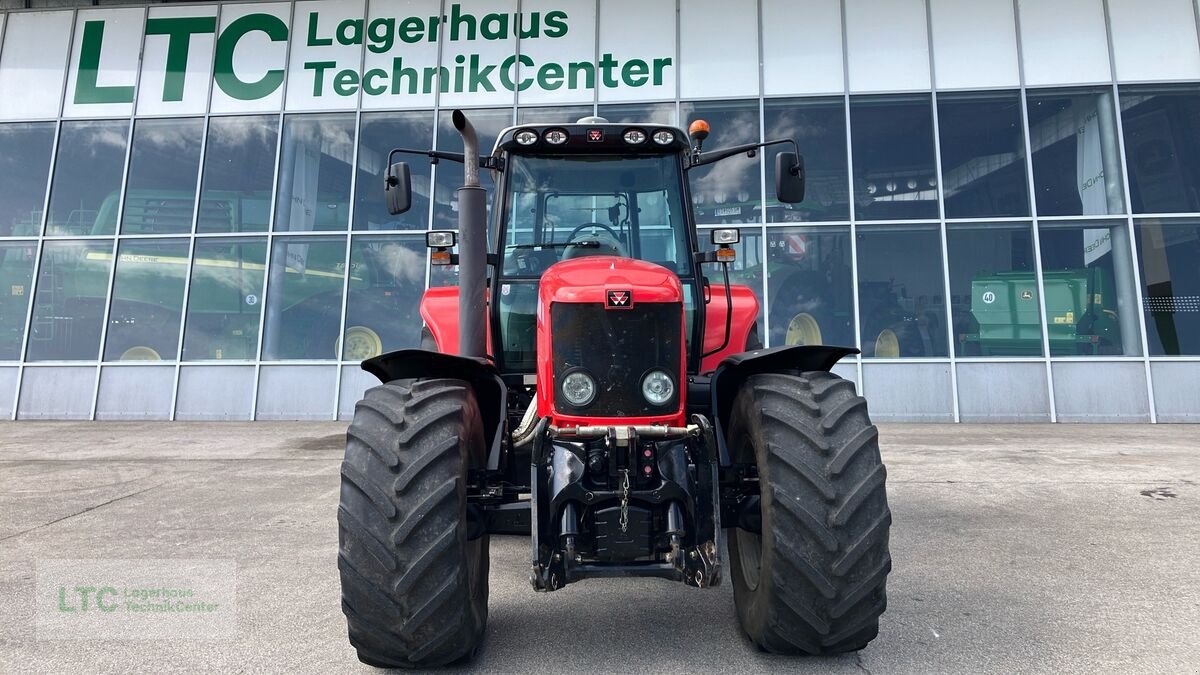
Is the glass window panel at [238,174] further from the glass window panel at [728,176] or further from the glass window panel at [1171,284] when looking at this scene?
the glass window panel at [1171,284]

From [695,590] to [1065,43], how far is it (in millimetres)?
11856

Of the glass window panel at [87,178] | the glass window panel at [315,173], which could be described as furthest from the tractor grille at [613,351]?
the glass window panel at [87,178]

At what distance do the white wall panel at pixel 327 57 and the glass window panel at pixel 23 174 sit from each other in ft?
14.6

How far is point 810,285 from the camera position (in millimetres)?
11016

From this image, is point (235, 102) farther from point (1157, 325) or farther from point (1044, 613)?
point (1157, 325)

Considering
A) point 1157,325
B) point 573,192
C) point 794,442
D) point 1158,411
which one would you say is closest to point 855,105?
point 1157,325

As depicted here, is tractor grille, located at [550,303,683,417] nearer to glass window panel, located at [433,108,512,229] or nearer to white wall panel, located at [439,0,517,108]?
glass window panel, located at [433,108,512,229]

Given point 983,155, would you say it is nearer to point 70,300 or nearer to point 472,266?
point 472,266

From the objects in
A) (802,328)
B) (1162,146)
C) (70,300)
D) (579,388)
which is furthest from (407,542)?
(1162,146)

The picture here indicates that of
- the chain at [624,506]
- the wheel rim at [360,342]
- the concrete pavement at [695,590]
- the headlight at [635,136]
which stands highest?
the headlight at [635,136]

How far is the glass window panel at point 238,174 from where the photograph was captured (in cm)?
1171

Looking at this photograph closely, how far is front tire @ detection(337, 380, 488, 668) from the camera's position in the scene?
2381 millimetres

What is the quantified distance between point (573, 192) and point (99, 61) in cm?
1278

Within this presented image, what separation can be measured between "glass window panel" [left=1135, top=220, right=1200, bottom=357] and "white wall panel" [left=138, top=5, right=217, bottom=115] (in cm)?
1541
